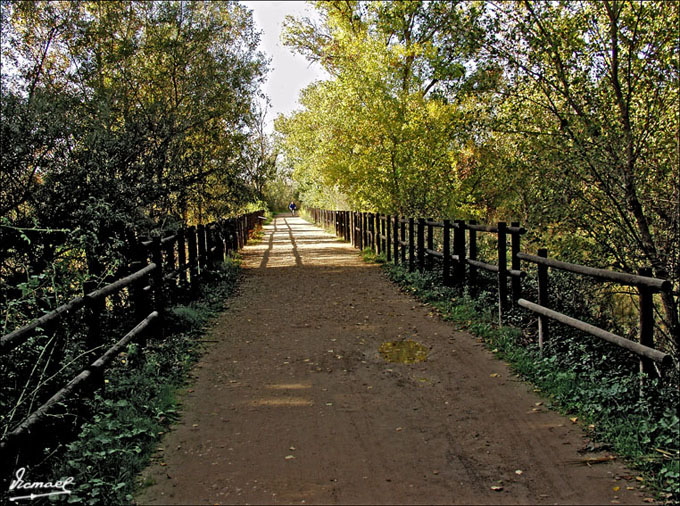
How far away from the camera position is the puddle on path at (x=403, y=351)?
22.6 ft

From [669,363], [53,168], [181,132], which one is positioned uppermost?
[181,132]

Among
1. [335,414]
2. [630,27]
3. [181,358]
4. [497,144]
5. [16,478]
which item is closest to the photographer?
[16,478]

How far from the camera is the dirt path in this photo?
3758 millimetres

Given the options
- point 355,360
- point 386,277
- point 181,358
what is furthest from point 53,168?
point 386,277

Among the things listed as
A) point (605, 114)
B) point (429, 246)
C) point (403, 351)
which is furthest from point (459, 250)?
point (403, 351)

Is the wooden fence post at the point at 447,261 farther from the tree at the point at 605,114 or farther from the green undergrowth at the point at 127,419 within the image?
the green undergrowth at the point at 127,419

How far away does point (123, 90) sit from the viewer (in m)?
14.7

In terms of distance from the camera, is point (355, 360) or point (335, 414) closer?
point (335, 414)

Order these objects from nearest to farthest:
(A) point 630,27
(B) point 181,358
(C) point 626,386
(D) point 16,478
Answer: (D) point 16,478
(C) point 626,386
(B) point 181,358
(A) point 630,27

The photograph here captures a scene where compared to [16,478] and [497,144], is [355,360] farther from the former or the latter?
[497,144]

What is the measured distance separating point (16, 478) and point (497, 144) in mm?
11731

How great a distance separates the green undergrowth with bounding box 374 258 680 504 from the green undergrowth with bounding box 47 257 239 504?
10.4ft

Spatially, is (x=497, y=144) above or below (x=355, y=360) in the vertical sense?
above

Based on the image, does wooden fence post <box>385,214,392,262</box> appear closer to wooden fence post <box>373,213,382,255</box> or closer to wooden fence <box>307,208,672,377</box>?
wooden fence <box>307,208,672,377</box>
